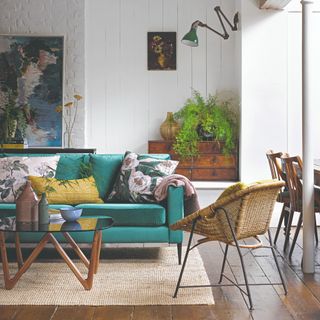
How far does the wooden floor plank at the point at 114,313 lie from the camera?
3.24 m

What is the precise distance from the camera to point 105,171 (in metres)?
5.21

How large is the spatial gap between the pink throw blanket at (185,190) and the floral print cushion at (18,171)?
3.32ft

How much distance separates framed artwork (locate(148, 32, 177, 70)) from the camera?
707cm

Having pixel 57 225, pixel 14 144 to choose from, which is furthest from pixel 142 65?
pixel 57 225

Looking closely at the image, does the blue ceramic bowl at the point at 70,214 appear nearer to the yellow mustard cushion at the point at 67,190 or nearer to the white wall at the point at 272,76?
the yellow mustard cushion at the point at 67,190

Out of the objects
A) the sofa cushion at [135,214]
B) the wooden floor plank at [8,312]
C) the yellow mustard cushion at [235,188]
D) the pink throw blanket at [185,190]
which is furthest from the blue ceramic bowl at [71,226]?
the pink throw blanket at [185,190]

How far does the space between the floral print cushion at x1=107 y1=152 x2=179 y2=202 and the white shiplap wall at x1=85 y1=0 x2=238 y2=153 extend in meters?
2.08

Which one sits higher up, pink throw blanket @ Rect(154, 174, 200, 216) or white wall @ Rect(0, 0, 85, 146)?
white wall @ Rect(0, 0, 85, 146)

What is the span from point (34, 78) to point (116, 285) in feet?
12.6

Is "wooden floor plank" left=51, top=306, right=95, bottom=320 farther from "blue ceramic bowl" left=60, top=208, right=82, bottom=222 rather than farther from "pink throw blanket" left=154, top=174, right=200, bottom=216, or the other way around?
"pink throw blanket" left=154, top=174, right=200, bottom=216

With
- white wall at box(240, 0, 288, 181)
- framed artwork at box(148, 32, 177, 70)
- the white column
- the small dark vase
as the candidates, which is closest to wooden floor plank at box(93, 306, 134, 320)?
the white column

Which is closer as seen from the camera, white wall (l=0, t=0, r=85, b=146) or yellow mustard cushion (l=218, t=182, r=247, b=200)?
yellow mustard cushion (l=218, t=182, r=247, b=200)

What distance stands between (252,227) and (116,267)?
125cm

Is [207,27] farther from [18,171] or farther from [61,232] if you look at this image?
[61,232]
